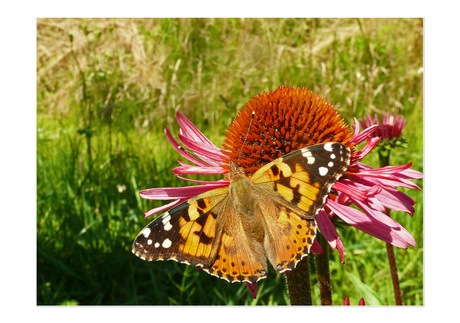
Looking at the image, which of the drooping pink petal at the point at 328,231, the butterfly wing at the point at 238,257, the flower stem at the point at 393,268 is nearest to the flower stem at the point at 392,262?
the flower stem at the point at 393,268

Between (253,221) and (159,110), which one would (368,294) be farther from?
(159,110)

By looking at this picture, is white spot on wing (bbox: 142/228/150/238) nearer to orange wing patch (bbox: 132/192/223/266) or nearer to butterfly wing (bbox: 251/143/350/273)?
orange wing patch (bbox: 132/192/223/266)

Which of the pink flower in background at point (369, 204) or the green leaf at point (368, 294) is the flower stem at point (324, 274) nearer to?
the pink flower in background at point (369, 204)

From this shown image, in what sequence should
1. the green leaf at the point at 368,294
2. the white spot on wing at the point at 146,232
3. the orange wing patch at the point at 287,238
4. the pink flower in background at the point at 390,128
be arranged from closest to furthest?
the orange wing patch at the point at 287,238 → the white spot on wing at the point at 146,232 → the green leaf at the point at 368,294 → the pink flower in background at the point at 390,128

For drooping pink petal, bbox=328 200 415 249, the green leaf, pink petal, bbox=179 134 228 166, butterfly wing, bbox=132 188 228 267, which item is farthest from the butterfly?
the green leaf

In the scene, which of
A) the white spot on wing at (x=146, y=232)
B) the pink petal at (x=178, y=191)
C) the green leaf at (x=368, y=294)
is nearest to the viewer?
the white spot on wing at (x=146, y=232)
